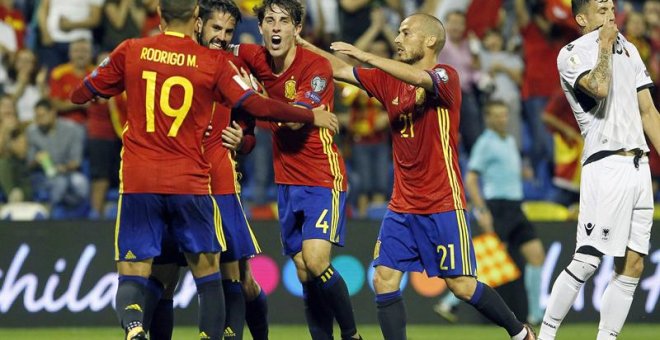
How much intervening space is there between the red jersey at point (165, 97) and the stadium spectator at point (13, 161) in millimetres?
6139

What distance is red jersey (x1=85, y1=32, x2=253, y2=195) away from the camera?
7438mm

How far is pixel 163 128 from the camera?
24.5 ft

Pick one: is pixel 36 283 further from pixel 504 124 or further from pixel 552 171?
pixel 552 171

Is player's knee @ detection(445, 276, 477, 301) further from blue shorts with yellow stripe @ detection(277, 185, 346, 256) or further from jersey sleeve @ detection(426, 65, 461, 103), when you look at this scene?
jersey sleeve @ detection(426, 65, 461, 103)

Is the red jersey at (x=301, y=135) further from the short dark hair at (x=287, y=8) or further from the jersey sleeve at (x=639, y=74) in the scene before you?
the jersey sleeve at (x=639, y=74)

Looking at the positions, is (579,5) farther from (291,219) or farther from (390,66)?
(291,219)

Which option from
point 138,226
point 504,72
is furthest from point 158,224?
point 504,72

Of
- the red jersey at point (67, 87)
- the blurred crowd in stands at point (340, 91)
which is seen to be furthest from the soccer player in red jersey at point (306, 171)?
the red jersey at point (67, 87)

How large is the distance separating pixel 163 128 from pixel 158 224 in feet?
1.97

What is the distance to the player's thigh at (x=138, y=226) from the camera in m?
7.54

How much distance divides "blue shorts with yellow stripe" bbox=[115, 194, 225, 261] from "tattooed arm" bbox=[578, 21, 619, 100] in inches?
105

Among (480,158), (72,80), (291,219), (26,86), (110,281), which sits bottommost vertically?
(110,281)

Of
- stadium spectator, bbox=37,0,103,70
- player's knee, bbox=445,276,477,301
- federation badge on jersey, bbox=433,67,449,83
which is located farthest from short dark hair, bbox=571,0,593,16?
stadium spectator, bbox=37,0,103,70

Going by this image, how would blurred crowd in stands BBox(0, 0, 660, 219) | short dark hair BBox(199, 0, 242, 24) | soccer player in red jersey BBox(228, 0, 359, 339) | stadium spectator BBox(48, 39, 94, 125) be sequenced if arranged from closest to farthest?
short dark hair BBox(199, 0, 242, 24)
soccer player in red jersey BBox(228, 0, 359, 339)
blurred crowd in stands BBox(0, 0, 660, 219)
stadium spectator BBox(48, 39, 94, 125)
